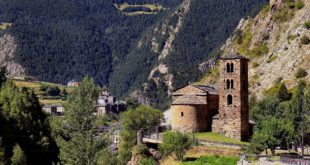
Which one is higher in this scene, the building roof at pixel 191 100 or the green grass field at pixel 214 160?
the building roof at pixel 191 100

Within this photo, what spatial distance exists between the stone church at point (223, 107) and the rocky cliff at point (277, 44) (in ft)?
128

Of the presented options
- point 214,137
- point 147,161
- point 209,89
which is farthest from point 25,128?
point 209,89

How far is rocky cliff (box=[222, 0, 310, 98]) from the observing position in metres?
119

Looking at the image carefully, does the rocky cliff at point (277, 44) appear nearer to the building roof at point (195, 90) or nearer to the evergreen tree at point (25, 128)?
the building roof at point (195, 90)

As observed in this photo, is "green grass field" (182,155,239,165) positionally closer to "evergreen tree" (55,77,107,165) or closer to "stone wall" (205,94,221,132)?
"stone wall" (205,94,221,132)

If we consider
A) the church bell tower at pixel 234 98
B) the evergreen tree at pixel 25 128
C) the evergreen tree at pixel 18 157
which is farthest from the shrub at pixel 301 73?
the evergreen tree at pixel 18 157

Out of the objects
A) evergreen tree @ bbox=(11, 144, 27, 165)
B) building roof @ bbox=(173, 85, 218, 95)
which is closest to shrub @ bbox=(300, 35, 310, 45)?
building roof @ bbox=(173, 85, 218, 95)

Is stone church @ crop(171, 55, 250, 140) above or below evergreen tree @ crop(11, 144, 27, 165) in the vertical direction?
above

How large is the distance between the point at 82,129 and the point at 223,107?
1242 inches

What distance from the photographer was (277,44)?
443 feet

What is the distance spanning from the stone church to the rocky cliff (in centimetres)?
3909

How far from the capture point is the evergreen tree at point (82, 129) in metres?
47.0

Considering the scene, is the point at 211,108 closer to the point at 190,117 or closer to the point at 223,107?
the point at 223,107

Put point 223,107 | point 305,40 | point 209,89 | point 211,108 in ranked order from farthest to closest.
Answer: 1. point 305,40
2. point 209,89
3. point 211,108
4. point 223,107
